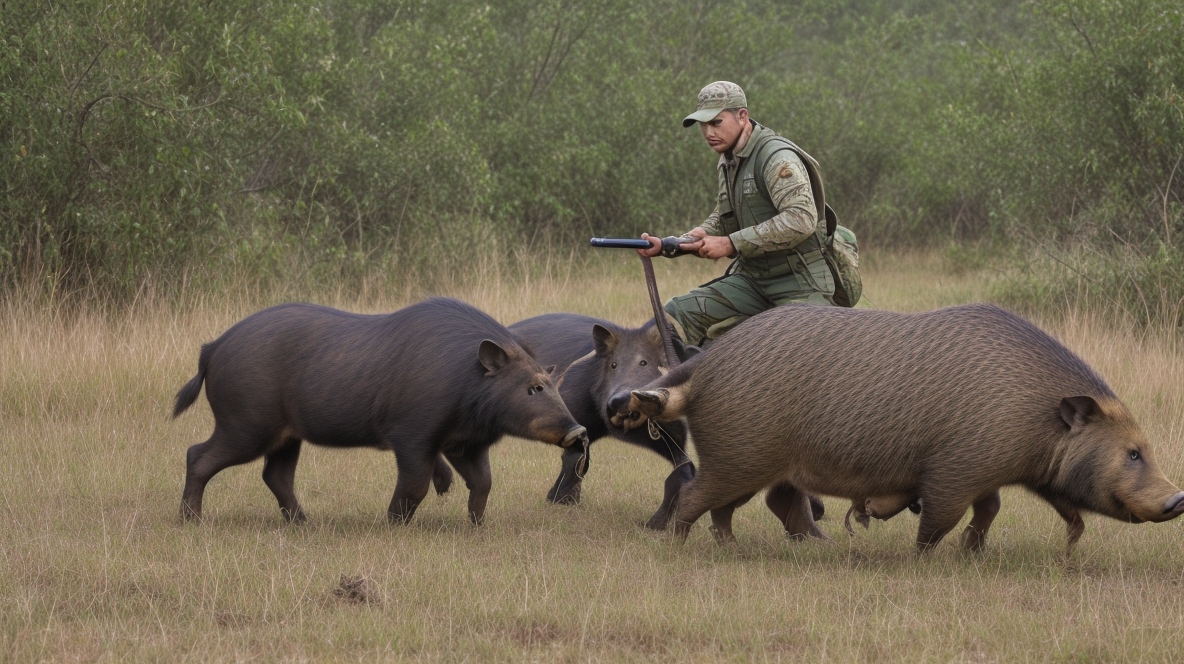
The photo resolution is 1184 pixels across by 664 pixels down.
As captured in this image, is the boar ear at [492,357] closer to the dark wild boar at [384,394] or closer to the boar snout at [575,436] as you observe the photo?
the dark wild boar at [384,394]

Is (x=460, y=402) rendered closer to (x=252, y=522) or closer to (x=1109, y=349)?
(x=252, y=522)

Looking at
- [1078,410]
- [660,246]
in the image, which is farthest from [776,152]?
[1078,410]

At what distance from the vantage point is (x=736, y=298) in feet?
23.3

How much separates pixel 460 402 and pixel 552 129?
14315mm

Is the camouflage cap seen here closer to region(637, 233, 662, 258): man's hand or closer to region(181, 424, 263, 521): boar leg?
region(637, 233, 662, 258): man's hand

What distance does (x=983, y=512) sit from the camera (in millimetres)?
6090

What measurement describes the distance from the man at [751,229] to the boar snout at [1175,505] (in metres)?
2.09

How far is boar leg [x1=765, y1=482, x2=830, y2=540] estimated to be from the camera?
21.2 ft

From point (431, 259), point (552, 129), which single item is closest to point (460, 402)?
point (431, 259)

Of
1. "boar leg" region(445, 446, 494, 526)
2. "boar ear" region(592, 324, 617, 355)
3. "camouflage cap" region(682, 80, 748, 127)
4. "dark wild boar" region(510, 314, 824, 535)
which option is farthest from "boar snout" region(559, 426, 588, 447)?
"camouflage cap" region(682, 80, 748, 127)

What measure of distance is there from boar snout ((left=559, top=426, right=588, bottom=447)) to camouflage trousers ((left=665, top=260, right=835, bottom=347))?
120cm

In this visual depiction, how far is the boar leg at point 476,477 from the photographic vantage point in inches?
262

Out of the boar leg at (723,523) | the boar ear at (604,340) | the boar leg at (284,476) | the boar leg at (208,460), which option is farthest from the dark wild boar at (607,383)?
the boar leg at (208,460)

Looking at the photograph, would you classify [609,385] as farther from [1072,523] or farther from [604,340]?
[1072,523]
